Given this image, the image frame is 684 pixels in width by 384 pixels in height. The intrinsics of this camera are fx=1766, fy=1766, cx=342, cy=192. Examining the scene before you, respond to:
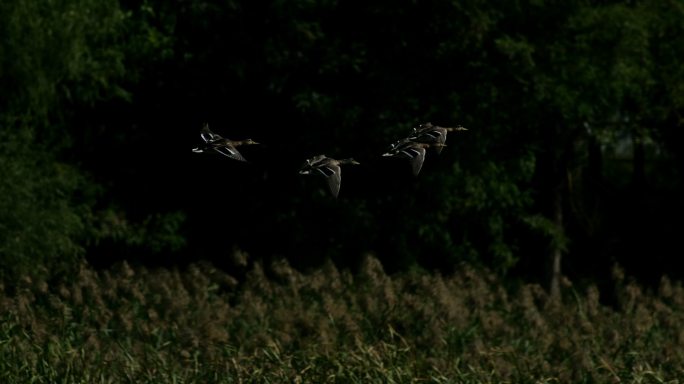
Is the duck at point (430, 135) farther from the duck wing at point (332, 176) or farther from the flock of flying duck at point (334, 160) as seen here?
the duck wing at point (332, 176)

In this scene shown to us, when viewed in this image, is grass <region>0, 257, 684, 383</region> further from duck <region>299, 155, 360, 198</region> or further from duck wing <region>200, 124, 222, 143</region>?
duck <region>299, 155, 360, 198</region>

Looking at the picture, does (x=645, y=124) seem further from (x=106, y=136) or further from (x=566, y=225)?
(x=106, y=136)

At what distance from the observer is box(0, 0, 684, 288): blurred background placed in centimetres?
2278

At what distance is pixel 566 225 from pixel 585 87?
5.20 m

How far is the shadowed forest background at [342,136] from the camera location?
22516 millimetres

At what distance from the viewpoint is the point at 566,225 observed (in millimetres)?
28469

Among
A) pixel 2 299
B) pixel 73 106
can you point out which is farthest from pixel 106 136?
pixel 2 299

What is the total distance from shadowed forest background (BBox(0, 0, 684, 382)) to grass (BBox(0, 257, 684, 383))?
73 cm

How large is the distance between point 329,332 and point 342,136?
9.78 m

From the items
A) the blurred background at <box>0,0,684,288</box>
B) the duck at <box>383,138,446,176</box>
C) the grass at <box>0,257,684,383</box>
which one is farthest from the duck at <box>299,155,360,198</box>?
the blurred background at <box>0,0,684,288</box>

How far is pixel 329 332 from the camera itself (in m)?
14.9

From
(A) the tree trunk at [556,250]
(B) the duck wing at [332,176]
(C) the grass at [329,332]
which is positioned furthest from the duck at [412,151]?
(A) the tree trunk at [556,250]

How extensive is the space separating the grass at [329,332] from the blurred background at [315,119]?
5.16 metres

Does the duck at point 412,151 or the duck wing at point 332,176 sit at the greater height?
the duck at point 412,151
